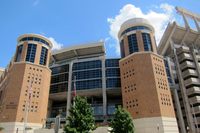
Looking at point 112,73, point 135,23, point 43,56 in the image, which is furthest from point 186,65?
point 43,56

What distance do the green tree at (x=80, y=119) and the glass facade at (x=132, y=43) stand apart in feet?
109

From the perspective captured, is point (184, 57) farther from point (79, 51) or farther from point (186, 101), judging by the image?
point (79, 51)

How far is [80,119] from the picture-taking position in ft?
106

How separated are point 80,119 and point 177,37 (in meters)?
60.5

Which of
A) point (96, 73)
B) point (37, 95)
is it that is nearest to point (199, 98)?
point (96, 73)

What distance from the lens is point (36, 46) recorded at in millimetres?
63469

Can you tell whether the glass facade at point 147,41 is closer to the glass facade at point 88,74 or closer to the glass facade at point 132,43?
the glass facade at point 132,43

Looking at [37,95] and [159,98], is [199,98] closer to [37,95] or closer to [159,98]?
[159,98]

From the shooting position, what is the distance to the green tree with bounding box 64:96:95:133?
105 ft

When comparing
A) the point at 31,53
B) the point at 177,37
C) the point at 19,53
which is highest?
the point at 177,37

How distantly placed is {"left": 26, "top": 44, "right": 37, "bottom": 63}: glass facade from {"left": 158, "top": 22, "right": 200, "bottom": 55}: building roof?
50.4m

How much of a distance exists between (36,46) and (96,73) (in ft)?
73.3

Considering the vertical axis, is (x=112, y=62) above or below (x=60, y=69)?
above

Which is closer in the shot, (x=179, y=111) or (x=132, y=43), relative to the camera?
(x=179, y=111)
